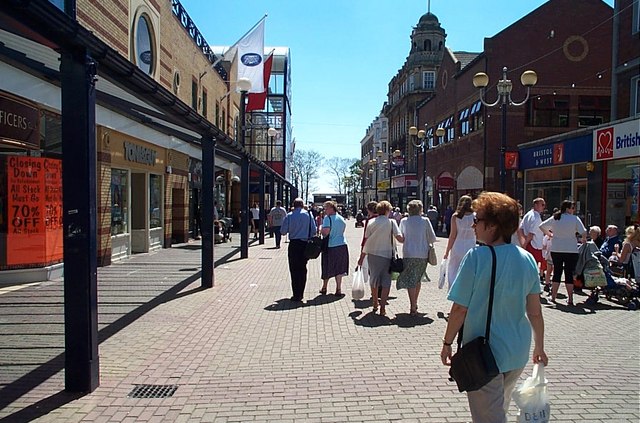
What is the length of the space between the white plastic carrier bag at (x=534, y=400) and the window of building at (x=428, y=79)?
60.9 m

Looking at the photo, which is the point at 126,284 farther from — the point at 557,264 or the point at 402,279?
the point at 557,264

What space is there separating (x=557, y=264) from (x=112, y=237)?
33.6 feet

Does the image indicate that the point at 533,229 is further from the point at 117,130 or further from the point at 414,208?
the point at 117,130

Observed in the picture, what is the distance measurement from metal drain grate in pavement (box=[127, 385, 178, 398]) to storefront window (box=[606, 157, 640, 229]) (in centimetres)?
1549

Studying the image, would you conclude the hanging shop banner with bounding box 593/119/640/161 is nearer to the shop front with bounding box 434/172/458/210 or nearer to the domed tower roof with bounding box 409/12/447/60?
the shop front with bounding box 434/172/458/210

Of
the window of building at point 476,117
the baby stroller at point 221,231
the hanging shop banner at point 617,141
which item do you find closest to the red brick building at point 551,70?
the window of building at point 476,117

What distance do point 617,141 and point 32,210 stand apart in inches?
644

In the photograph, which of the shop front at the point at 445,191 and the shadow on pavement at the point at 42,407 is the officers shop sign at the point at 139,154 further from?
the shop front at the point at 445,191

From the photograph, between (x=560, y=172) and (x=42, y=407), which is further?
(x=560, y=172)

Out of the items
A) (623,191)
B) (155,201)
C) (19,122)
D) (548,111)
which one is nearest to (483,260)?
(19,122)

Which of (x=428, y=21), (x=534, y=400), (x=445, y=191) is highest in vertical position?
(x=428, y=21)

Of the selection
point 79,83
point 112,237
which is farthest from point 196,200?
point 79,83

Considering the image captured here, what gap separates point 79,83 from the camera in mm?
4762

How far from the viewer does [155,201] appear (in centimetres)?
1733
